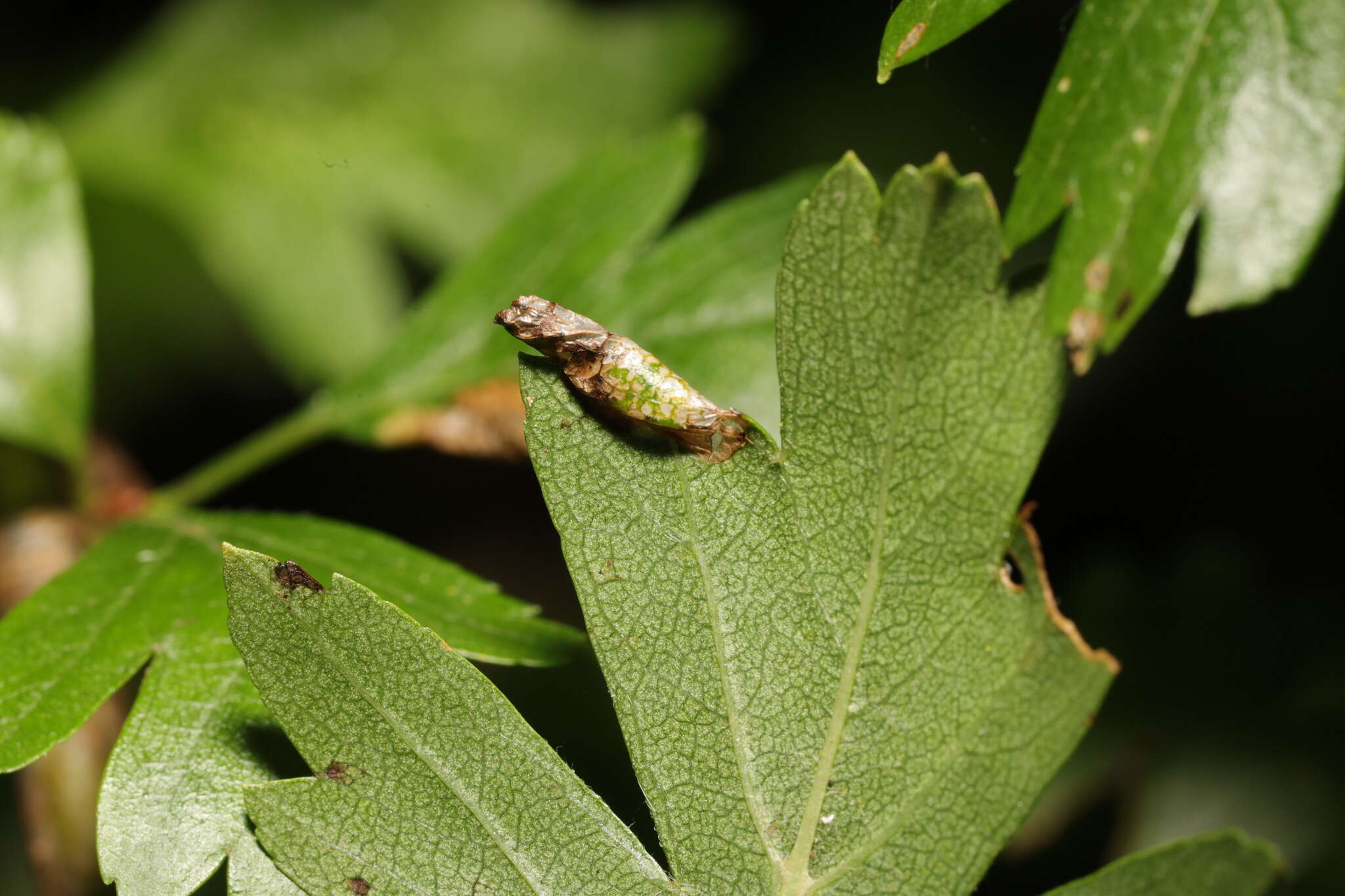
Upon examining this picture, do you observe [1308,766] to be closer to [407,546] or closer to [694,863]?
[694,863]

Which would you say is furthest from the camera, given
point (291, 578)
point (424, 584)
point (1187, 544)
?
point (1187, 544)

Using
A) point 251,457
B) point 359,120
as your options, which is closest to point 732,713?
point 251,457

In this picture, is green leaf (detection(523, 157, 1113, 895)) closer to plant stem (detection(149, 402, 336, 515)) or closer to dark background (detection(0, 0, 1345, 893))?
dark background (detection(0, 0, 1345, 893))

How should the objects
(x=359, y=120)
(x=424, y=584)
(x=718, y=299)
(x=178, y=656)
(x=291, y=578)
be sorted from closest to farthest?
(x=291, y=578)
(x=178, y=656)
(x=424, y=584)
(x=718, y=299)
(x=359, y=120)

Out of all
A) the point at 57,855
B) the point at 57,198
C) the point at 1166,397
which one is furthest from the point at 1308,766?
the point at 57,198

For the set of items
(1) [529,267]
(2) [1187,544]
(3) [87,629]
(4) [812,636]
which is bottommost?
(2) [1187,544]

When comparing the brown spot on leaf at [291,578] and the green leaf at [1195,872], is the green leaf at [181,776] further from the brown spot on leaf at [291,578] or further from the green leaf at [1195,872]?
the green leaf at [1195,872]

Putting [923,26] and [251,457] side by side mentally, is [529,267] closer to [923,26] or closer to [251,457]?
[251,457]
